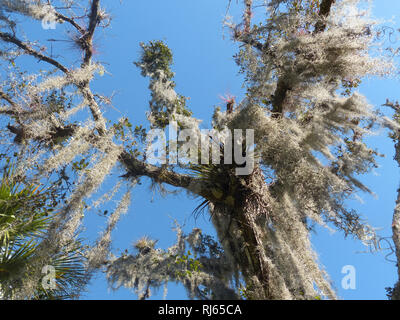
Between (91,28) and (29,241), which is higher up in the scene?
(91,28)

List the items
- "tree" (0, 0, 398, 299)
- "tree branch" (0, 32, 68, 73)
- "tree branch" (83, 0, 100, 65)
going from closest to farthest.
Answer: "tree" (0, 0, 398, 299)
"tree branch" (0, 32, 68, 73)
"tree branch" (83, 0, 100, 65)

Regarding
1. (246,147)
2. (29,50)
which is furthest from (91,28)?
(246,147)

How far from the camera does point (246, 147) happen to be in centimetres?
332

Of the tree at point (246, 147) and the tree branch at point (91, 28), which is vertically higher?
the tree branch at point (91, 28)

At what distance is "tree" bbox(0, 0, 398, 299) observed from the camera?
2982mm

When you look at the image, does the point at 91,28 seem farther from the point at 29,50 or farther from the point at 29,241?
the point at 29,241

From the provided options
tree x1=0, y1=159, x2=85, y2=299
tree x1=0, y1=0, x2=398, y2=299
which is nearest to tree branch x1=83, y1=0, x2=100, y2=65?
tree x1=0, y1=0, x2=398, y2=299

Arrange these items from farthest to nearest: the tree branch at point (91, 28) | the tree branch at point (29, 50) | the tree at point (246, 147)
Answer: the tree branch at point (91, 28), the tree branch at point (29, 50), the tree at point (246, 147)

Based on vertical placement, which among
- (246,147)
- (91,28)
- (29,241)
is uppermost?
(91,28)

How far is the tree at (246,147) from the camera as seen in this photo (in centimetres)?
298

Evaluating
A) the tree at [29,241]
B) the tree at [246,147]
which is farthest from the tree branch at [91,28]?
the tree at [29,241]

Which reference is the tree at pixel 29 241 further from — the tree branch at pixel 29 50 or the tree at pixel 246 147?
the tree branch at pixel 29 50

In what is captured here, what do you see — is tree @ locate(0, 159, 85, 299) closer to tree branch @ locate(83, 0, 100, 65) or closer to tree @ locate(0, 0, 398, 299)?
tree @ locate(0, 0, 398, 299)
